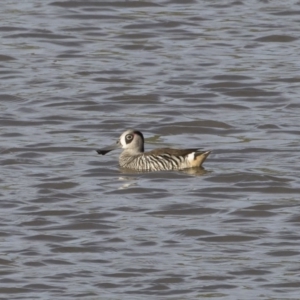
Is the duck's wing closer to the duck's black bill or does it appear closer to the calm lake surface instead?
the calm lake surface

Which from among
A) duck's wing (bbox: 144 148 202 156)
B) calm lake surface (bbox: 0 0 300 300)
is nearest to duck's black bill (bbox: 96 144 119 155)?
calm lake surface (bbox: 0 0 300 300)

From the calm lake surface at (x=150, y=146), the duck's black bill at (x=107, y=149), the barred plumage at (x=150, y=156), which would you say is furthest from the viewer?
the duck's black bill at (x=107, y=149)

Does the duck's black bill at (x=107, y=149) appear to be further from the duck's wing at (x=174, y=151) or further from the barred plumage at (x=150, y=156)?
the duck's wing at (x=174, y=151)

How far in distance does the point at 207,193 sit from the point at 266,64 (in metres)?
6.28

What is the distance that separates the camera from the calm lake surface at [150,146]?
11.6m

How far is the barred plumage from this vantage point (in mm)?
15258

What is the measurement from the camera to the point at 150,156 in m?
15.5

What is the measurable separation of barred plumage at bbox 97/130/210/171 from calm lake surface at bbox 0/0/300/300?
0.40 feet

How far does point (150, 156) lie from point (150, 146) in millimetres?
1185

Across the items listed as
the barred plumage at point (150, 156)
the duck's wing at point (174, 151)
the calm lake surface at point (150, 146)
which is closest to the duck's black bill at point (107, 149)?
the barred plumage at point (150, 156)

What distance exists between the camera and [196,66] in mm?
20266

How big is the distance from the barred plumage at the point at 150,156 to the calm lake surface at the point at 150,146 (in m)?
0.12

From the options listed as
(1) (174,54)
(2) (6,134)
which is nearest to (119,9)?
(1) (174,54)

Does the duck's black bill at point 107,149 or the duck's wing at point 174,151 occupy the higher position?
the duck's black bill at point 107,149
